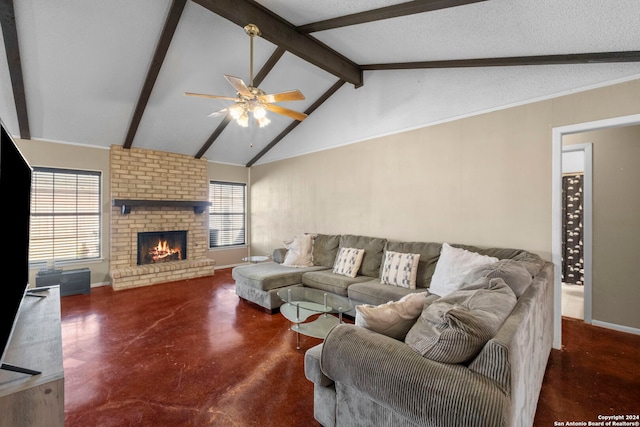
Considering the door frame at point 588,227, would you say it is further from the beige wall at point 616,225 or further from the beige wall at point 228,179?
the beige wall at point 228,179

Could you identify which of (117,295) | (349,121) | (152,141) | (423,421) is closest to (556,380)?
(423,421)

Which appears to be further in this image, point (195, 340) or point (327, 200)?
point (327, 200)

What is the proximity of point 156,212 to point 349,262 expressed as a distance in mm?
4096

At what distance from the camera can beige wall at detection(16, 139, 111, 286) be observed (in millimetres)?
4543

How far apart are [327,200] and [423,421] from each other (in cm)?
415

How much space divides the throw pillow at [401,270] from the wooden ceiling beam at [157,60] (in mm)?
3618

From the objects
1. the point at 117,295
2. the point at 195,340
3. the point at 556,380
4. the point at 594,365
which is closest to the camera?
the point at 556,380

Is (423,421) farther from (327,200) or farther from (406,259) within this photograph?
(327,200)

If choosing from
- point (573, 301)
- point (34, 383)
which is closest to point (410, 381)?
point (34, 383)

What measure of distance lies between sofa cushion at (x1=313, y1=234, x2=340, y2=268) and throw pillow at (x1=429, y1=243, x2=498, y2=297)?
1.74 m

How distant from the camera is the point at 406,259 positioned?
11.4 feet

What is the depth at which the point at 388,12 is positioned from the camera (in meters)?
2.51

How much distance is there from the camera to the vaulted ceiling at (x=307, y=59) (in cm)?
237

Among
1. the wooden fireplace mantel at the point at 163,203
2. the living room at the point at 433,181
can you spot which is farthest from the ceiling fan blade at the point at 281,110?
the wooden fireplace mantel at the point at 163,203
